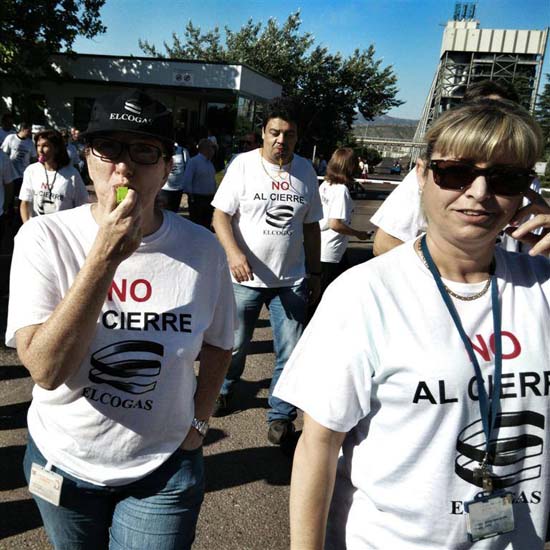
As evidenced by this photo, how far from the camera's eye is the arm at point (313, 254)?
4070 millimetres

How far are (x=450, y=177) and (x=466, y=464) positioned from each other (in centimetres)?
68

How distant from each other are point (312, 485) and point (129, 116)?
1122mm

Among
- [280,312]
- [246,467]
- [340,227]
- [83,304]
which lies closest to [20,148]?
[340,227]

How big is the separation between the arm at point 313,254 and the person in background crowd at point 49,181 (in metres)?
2.84

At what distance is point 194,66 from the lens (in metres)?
25.1

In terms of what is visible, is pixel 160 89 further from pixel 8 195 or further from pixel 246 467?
pixel 246 467

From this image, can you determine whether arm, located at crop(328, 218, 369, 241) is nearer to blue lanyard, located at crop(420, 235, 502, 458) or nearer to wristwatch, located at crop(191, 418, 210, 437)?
wristwatch, located at crop(191, 418, 210, 437)

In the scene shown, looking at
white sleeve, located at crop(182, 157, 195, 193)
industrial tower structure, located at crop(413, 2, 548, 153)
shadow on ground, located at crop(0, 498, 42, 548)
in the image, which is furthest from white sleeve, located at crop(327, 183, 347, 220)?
industrial tower structure, located at crop(413, 2, 548, 153)

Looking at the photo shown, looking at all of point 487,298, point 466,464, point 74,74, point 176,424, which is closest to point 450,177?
point 487,298

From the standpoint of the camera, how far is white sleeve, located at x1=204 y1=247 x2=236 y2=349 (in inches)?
75.7

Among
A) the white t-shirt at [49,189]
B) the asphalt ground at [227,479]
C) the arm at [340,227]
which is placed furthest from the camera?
the white t-shirt at [49,189]

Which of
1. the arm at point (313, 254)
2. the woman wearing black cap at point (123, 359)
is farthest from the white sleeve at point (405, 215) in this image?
the woman wearing black cap at point (123, 359)

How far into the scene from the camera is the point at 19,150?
37.1ft

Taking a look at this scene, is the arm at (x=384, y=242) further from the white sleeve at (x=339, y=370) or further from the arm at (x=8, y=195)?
the arm at (x=8, y=195)
